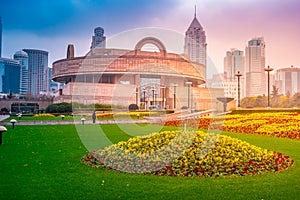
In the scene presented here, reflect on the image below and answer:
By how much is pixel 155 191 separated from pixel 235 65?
103602 millimetres

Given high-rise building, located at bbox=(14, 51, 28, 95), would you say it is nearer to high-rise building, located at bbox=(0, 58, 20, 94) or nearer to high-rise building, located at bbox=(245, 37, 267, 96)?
high-rise building, located at bbox=(0, 58, 20, 94)

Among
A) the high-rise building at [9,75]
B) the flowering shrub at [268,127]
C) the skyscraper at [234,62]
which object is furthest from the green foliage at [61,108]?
the high-rise building at [9,75]

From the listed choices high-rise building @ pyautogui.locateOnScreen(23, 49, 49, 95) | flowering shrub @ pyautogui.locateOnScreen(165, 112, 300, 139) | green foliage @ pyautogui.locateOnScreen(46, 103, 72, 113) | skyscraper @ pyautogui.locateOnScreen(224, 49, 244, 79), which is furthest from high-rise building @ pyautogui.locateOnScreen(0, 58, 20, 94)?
flowering shrub @ pyautogui.locateOnScreen(165, 112, 300, 139)

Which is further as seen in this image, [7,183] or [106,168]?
[106,168]

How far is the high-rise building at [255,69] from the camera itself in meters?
113

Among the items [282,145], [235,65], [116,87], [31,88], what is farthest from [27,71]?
[282,145]

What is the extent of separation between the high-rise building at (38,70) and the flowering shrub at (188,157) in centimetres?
16885

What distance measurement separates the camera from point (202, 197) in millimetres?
4887

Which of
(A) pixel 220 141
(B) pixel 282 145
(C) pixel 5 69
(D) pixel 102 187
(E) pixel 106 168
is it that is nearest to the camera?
(D) pixel 102 187

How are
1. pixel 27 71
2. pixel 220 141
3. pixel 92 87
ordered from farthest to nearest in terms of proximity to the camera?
pixel 27 71
pixel 92 87
pixel 220 141

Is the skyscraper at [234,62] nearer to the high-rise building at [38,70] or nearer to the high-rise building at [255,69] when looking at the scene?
the high-rise building at [255,69]

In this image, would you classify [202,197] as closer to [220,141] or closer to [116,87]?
[220,141]

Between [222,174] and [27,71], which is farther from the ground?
[27,71]

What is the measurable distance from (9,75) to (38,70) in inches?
1134
